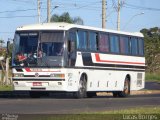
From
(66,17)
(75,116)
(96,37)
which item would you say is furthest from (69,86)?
(66,17)

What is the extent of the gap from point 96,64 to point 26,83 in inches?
166

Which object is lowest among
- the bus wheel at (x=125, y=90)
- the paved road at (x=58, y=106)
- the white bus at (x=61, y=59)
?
the bus wheel at (x=125, y=90)

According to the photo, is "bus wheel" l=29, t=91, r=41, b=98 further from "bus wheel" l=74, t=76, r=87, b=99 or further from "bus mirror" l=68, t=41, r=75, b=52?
"bus mirror" l=68, t=41, r=75, b=52

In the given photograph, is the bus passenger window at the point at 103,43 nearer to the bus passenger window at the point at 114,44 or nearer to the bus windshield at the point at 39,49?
the bus passenger window at the point at 114,44

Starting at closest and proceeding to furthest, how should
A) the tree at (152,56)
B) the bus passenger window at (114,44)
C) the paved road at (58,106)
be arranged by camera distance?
the paved road at (58,106), the bus passenger window at (114,44), the tree at (152,56)

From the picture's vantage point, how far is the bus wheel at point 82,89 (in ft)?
97.0

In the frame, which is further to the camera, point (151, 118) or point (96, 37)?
point (96, 37)

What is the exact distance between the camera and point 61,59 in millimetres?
28000

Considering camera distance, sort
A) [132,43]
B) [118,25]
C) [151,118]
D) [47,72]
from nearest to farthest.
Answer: [151,118] → [47,72] → [132,43] → [118,25]

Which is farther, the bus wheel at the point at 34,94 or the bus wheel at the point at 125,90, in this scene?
the bus wheel at the point at 125,90

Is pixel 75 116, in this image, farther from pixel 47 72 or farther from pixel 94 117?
pixel 47 72

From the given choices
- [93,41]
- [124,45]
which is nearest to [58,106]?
[93,41]

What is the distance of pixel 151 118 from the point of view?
1639 centimetres

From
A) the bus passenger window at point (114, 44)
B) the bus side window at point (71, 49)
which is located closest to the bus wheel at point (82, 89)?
the bus side window at point (71, 49)
